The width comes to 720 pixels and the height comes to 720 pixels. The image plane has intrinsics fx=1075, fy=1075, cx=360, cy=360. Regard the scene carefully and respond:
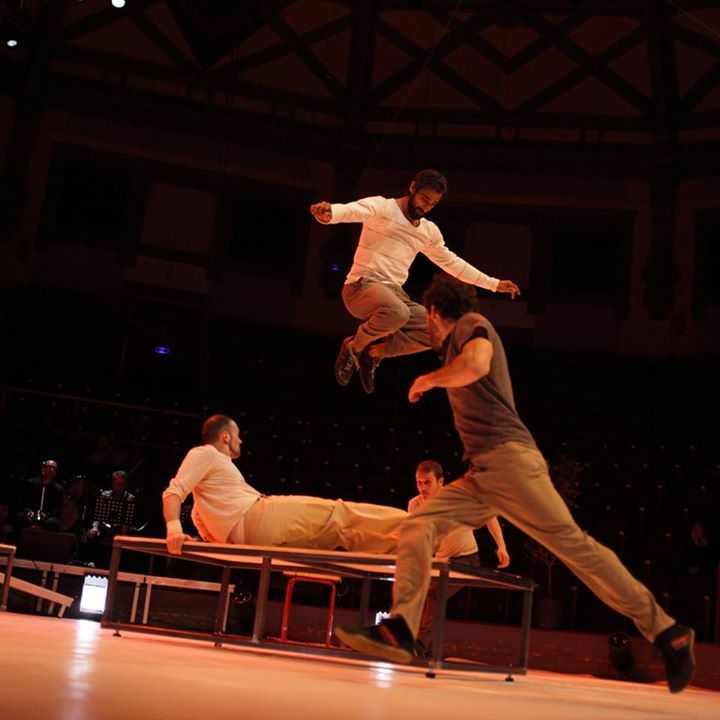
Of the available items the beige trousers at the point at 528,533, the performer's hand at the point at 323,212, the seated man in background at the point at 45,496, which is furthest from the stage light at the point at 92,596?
the beige trousers at the point at 528,533

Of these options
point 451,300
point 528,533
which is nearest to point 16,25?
point 451,300

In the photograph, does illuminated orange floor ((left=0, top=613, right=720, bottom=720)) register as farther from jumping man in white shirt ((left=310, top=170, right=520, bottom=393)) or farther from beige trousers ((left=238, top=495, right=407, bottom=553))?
jumping man in white shirt ((left=310, top=170, right=520, bottom=393))

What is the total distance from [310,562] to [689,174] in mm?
11303

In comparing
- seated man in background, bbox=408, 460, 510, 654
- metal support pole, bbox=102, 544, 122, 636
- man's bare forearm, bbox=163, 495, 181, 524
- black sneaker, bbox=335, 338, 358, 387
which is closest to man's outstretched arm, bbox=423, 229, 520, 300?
black sneaker, bbox=335, 338, 358, 387

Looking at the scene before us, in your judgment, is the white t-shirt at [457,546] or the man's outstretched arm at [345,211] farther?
the white t-shirt at [457,546]

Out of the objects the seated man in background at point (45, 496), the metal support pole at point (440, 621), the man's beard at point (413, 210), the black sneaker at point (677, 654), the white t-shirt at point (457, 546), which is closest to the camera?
the black sneaker at point (677, 654)

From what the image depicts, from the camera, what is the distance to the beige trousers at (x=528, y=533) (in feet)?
12.2

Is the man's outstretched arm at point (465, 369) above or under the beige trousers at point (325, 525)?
above

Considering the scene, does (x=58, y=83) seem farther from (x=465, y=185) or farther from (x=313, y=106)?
(x=465, y=185)

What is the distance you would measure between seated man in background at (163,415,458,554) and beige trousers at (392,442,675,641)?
1.29 m

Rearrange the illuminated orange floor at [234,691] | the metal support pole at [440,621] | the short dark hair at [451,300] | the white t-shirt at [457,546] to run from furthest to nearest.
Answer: the white t-shirt at [457,546], the metal support pole at [440,621], the short dark hair at [451,300], the illuminated orange floor at [234,691]

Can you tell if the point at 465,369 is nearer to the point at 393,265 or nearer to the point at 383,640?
the point at 383,640

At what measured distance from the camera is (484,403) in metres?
3.83

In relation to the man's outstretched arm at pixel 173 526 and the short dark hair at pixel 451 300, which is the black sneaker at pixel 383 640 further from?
the man's outstretched arm at pixel 173 526
